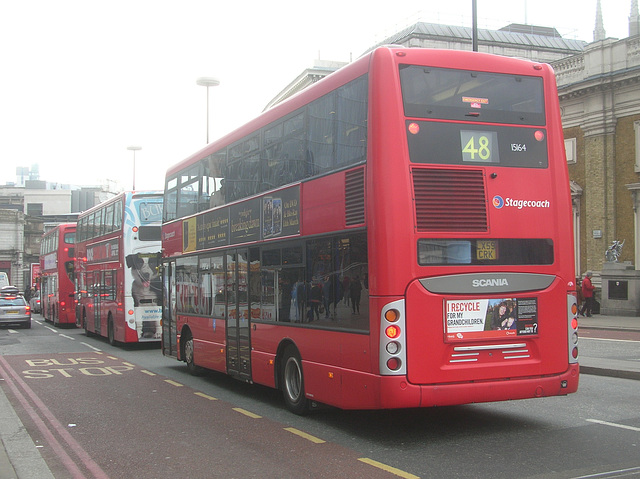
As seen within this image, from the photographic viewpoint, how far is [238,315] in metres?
12.0

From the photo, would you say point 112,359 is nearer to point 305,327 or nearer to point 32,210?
point 305,327

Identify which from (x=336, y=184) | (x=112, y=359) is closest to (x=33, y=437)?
(x=336, y=184)

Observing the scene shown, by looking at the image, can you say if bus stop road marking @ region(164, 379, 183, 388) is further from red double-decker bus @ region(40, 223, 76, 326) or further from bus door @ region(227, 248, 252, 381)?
red double-decker bus @ region(40, 223, 76, 326)

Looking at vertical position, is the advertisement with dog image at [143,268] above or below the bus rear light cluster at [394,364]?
above

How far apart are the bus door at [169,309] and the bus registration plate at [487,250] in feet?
29.0

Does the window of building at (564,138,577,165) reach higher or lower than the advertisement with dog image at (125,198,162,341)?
higher

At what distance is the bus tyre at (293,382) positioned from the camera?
9.76 metres

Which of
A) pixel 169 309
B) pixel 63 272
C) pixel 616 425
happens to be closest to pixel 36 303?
pixel 63 272

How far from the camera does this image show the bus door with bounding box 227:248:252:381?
1157 cm

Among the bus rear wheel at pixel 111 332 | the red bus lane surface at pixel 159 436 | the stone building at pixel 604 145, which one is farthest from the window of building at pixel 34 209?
the red bus lane surface at pixel 159 436

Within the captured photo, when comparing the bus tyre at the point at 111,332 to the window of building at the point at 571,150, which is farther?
the window of building at the point at 571,150

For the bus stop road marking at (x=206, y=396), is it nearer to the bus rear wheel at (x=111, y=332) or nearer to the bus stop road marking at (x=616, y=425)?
the bus stop road marking at (x=616, y=425)

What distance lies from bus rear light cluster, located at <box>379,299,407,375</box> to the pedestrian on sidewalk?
24824 millimetres

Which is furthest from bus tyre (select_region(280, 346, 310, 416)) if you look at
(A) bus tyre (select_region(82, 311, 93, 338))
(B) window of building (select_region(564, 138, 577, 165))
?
(B) window of building (select_region(564, 138, 577, 165))
